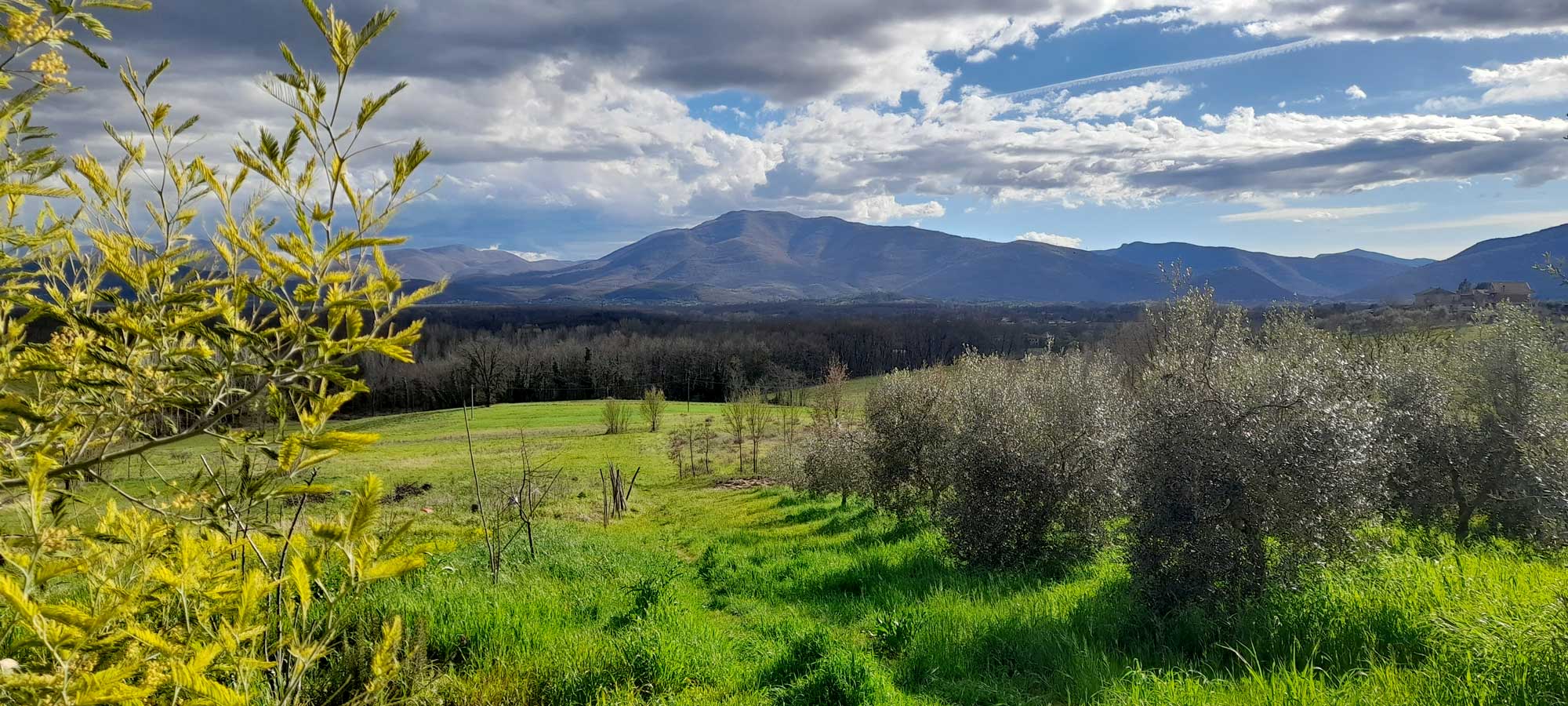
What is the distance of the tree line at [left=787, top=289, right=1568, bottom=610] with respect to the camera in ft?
24.5

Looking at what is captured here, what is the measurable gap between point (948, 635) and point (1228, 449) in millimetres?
3616

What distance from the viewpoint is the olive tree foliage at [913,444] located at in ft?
53.6

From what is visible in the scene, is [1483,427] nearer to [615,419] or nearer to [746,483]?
[746,483]

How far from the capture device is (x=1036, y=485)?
11.5 meters

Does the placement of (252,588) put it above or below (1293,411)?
above

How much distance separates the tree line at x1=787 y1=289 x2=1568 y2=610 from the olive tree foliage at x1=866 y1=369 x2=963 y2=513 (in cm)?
5

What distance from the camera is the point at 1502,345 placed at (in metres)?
12.6

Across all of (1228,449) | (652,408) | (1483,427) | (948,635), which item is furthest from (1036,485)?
(652,408)

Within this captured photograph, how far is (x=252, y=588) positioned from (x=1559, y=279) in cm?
748

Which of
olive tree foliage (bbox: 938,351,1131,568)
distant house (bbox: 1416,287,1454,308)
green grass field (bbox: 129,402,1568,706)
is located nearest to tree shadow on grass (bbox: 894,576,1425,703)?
green grass field (bbox: 129,402,1568,706)

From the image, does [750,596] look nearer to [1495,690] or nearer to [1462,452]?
[1495,690]

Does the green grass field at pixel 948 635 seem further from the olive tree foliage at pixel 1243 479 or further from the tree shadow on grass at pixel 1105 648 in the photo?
the olive tree foliage at pixel 1243 479

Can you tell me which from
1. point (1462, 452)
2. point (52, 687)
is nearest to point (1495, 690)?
point (52, 687)

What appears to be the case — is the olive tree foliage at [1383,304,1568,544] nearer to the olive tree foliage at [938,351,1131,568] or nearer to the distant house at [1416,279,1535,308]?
the olive tree foliage at [938,351,1131,568]
